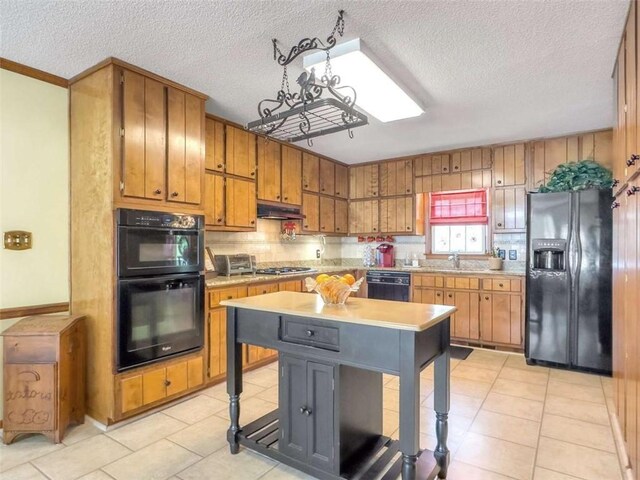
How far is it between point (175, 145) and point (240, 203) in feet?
3.51

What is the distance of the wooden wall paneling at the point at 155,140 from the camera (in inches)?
107

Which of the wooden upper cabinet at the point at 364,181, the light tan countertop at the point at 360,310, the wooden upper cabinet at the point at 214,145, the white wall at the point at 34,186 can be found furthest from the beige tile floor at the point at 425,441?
the wooden upper cabinet at the point at 364,181

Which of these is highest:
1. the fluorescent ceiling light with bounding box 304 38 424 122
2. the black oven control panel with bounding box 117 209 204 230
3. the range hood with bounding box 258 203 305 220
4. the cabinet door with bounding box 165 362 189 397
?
the fluorescent ceiling light with bounding box 304 38 424 122

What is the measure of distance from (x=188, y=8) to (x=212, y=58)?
55cm

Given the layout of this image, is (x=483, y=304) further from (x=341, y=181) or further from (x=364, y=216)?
(x=341, y=181)

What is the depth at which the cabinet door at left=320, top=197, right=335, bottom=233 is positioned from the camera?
5.22 metres

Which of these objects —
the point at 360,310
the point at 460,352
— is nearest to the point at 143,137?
the point at 360,310

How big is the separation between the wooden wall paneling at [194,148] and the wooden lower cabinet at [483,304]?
10.2 ft

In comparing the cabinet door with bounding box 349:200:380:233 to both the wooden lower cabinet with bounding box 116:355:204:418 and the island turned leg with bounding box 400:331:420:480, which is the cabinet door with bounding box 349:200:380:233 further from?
the island turned leg with bounding box 400:331:420:480

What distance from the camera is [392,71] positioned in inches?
104

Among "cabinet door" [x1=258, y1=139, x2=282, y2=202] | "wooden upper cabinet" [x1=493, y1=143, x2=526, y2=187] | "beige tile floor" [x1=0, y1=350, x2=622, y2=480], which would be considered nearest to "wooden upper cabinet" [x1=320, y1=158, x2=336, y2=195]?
"cabinet door" [x1=258, y1=139, x2=282, y2=202]

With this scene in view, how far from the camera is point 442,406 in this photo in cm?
204

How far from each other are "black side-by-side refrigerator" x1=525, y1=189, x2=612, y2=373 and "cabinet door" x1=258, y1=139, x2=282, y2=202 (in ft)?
9.25

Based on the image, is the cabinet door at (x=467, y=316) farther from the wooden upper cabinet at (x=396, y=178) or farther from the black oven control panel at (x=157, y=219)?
the black oven control panel at (x=157, y=219)
